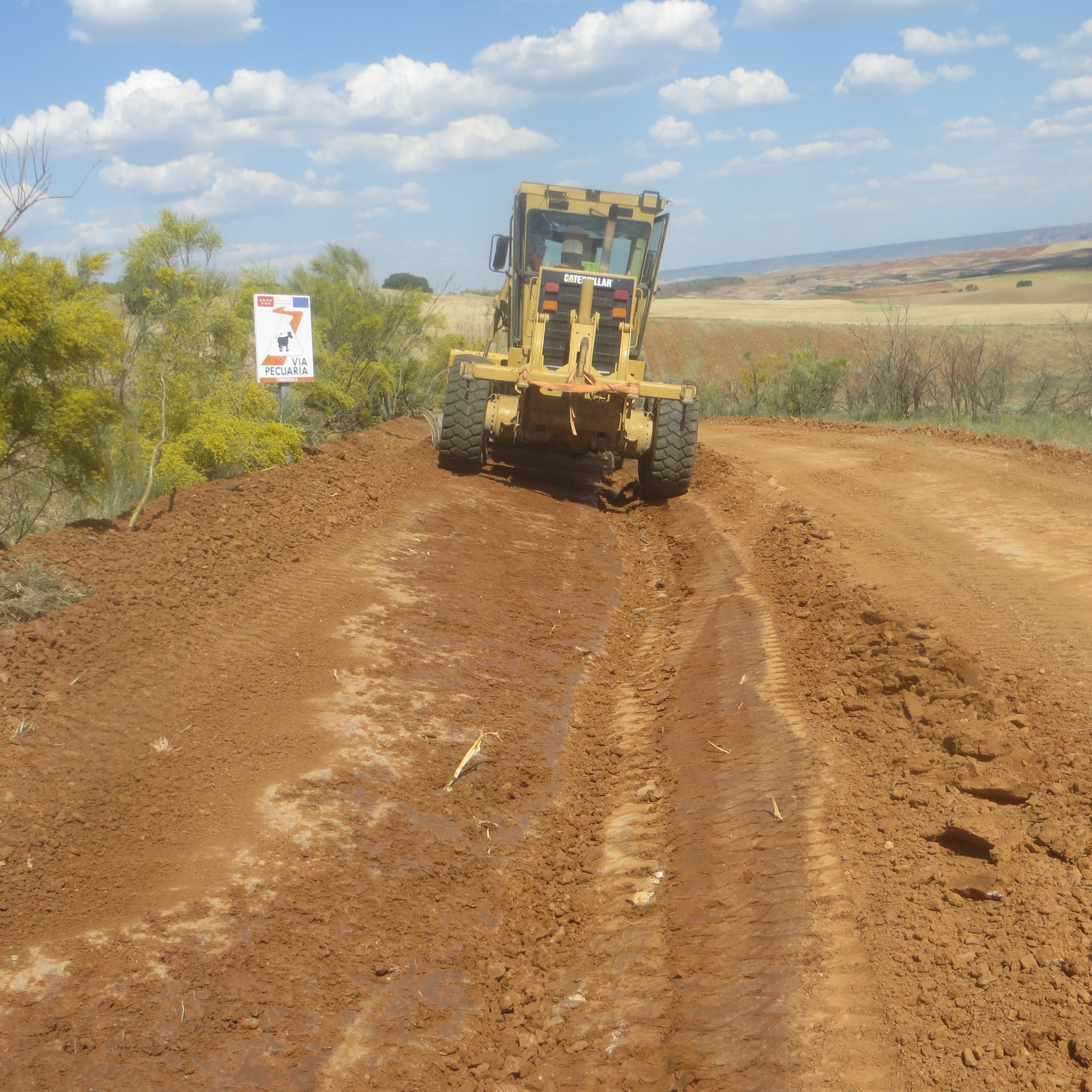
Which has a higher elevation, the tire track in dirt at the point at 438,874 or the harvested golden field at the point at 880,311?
the harvested golden field at the point at 880,311

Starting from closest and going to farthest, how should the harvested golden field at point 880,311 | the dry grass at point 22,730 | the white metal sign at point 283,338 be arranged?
the dry grass at point 22,730, the white metal sign at point 283,338, the harvested golden field at point 880,311

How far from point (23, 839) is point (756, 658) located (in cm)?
461

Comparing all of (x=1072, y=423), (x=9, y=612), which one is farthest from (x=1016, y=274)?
(x=9, y=612)

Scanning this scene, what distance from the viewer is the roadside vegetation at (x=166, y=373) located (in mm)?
7633

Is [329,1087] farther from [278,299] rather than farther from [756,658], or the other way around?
[278,299]

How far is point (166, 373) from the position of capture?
10.8 meters

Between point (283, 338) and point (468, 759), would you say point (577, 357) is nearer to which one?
point (283, 338)

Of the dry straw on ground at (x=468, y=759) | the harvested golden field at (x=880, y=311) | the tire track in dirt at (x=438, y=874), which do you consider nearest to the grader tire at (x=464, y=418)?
the tire track in dirt at (x=438, y=874)

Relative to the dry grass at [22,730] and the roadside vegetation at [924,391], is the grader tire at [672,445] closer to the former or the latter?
the roadside vegetation at [924,391]

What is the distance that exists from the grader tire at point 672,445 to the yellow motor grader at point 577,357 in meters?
0.01

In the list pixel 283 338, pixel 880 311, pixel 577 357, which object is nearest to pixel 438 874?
pixel 283 338

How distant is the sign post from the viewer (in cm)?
1057

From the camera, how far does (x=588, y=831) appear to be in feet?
17.7

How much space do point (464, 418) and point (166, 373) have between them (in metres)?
3.38
